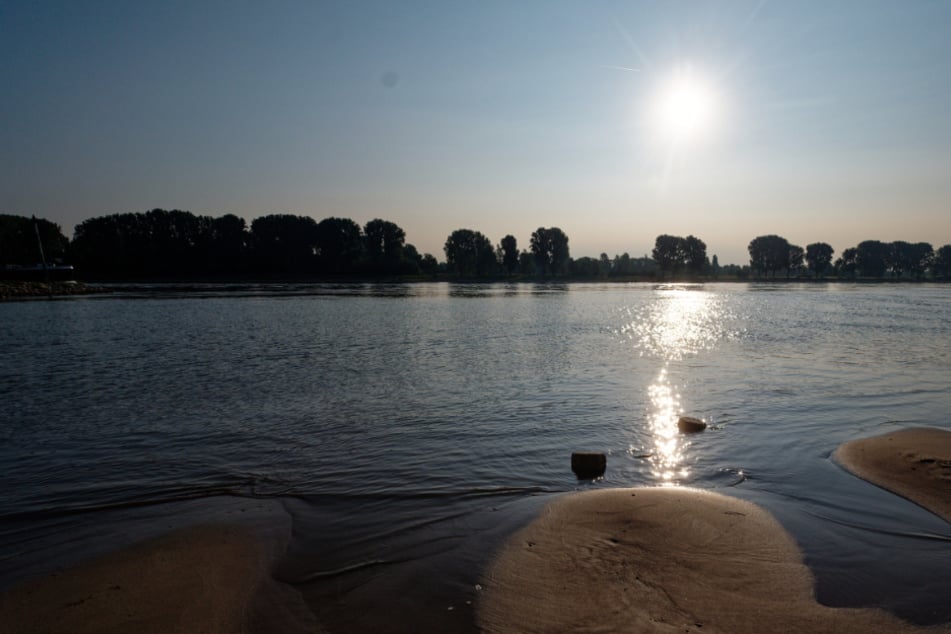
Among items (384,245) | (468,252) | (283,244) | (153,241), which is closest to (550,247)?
(468,252)

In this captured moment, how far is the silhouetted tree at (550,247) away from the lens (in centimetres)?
18706

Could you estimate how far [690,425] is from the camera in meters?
13.1

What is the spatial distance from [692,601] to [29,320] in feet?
180

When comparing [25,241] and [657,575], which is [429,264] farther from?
[657,575]

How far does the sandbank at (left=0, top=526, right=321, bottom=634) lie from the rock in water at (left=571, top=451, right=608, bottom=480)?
566 centimetres

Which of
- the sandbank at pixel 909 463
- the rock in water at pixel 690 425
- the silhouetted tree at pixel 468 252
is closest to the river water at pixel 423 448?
the rock in water at pixel 690 425

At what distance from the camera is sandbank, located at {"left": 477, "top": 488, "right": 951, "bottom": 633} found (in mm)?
5398

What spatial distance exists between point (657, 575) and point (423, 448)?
20.9 feet

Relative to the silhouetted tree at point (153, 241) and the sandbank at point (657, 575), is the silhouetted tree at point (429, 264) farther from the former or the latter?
the sandbank at point (657, 575)

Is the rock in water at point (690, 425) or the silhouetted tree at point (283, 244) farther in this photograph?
the silhouetted tree at point (283, 244)

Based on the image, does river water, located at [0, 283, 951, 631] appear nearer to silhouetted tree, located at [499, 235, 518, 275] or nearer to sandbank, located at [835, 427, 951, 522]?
sandbank, located at [835, 427, 951, 522]

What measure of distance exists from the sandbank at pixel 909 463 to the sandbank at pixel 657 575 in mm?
3028

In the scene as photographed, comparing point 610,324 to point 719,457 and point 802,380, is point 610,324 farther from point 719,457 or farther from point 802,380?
point 719,457

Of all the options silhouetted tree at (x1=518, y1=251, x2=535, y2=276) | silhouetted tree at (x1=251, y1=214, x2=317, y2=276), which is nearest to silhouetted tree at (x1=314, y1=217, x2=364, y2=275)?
silhouetted tree at (x1=251, y1=214, x2=317, y2=276)
